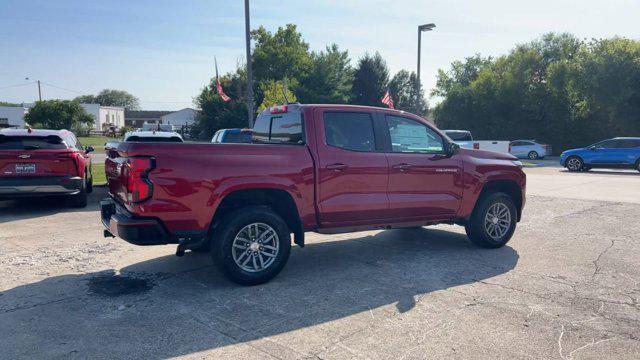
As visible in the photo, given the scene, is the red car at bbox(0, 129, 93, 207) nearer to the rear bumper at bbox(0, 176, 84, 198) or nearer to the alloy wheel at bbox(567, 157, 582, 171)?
the rear bumper at bbox(0, 176, 84, 198)

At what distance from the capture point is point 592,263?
19.9 ft

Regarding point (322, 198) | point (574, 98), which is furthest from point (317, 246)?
point (574, 98)

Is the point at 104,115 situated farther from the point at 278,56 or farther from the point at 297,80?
the point at 297,80

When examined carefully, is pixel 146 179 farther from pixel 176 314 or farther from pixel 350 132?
pixel 350 132

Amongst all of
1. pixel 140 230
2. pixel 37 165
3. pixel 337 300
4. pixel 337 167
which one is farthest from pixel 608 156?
pixel 140 230

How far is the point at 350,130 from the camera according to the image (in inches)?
226

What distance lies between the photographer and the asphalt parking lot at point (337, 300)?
369 cm

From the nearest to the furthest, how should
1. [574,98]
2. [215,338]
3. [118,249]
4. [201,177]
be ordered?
[215,338], [201,177], [118,249], [574,98]

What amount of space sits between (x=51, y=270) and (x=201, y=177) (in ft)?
8.11

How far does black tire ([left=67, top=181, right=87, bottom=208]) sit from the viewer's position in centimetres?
935

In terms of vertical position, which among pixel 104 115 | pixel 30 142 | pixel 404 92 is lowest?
pixel 30 142

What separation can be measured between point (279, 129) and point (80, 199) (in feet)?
18.6

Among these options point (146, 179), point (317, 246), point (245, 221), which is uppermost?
point (146, 179)

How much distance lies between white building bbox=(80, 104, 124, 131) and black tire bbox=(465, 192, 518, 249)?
82.0 m
